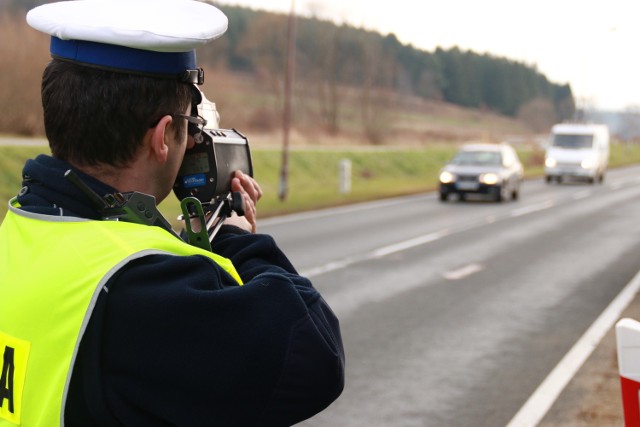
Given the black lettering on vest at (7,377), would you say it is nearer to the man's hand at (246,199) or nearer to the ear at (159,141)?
the ear at (159,141)

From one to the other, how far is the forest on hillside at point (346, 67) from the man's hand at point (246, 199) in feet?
138

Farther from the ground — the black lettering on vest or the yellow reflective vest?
the yellow reflective vest

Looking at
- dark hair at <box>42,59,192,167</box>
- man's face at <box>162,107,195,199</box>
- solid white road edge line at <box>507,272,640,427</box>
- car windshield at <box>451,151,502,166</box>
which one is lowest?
solid white road edge line at <box>507,272,640,427</box>

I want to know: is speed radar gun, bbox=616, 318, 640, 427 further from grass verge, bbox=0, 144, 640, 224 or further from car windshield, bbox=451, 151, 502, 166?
car windshield, bbox=451, 151, 502, 166

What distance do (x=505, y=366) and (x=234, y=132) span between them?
18.7 feet

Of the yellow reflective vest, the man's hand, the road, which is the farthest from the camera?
the road

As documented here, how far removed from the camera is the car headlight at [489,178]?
2617 centimetres

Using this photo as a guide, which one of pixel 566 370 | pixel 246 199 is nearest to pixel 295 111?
pixel 566 370

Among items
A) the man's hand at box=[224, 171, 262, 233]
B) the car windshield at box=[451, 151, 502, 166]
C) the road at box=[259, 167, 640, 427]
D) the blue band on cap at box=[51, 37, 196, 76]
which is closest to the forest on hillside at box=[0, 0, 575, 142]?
the car windshield at box=[451, 151, 502, 166]

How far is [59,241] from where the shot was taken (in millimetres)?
1620

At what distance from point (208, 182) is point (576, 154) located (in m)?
38.7

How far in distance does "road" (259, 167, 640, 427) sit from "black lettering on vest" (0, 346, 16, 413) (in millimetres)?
4422

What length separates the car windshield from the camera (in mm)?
27328

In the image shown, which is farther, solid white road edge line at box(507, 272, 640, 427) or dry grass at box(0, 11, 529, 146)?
dry grass at box(0, 11, 529, 146)
